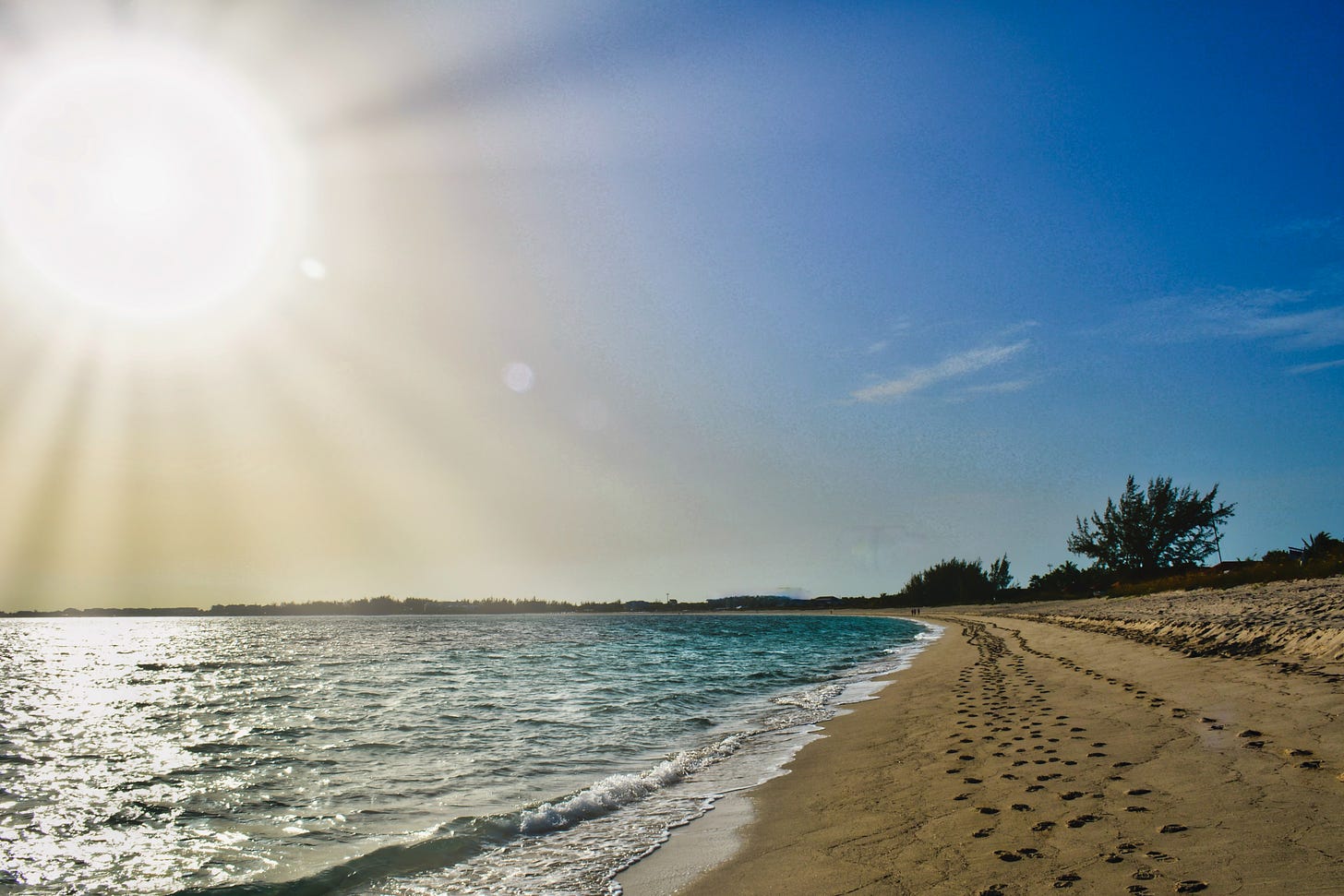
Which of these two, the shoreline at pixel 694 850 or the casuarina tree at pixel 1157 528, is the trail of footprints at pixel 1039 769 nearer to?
the shoreline at pixel 694 850

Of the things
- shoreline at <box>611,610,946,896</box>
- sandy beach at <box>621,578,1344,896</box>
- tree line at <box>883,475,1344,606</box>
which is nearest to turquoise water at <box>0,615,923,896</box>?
shoreline at <box>611,610,946,896</box>

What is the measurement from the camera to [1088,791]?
27.1ft

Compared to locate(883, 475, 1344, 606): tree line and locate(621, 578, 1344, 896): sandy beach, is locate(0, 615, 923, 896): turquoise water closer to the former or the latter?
locate(621, 578, 1344, 896): sandy beach

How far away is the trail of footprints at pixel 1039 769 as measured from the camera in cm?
600

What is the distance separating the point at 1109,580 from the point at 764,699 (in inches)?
3769

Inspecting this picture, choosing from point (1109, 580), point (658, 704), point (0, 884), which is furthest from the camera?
point (1109, 580)

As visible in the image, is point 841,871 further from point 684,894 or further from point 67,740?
point 67,740

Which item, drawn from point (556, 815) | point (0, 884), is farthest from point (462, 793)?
point (0, 884)

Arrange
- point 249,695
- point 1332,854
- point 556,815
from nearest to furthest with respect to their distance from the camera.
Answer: point 1332,854 < point 556,815 < point 249,695

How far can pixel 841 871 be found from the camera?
7027 mm

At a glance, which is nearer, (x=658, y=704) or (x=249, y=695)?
(x=658, y=704)

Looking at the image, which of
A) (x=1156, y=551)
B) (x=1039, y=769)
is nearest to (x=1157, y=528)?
(x=1156, y=551)

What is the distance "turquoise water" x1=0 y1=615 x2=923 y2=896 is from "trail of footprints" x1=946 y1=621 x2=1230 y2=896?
3842mm

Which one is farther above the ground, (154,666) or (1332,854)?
(1332,854)
